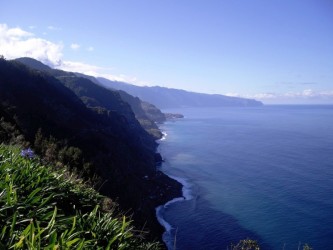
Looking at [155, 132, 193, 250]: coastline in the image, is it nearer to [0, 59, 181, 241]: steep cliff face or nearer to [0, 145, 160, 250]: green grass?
[0, 59, 181, 241]: steep cliff face

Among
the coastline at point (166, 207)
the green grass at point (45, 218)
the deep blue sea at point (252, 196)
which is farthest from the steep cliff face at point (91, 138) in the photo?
→ the green grass at point (45, 218)

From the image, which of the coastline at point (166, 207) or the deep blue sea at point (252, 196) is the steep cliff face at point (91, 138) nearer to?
the coastline at point (166, 207)

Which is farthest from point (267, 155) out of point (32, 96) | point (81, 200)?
point (81, 200)

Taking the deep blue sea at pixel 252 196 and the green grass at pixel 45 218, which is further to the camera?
the deep blue sea at pixel 252 196

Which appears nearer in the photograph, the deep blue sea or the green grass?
the green grass

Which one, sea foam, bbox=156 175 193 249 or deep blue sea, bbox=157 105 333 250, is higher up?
deep blue sea, bbox=157 105 333 250

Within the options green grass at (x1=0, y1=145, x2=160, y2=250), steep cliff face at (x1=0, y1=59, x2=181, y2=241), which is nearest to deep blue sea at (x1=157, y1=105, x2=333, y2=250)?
steep cliff face at (x1=0, y1=59, x2=181, y2=241)

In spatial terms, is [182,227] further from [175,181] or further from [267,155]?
[267,155]
